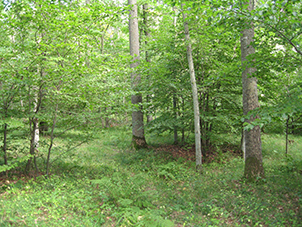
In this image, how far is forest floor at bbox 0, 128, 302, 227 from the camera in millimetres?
4625

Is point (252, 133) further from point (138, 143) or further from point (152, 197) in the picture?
point (138, 143)

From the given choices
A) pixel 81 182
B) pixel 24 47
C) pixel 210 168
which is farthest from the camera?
pixel 210 168

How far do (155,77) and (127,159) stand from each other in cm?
387

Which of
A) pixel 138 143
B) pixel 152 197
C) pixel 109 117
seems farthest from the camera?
pixel 138 143

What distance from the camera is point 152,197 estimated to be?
19.6 ft

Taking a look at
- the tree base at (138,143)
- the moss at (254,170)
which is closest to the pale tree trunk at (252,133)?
the moss at (254,170)

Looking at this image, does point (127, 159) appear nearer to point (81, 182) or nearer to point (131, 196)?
point (81, 182)

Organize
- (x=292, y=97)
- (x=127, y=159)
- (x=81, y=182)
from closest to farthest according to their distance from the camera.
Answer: (x=292, y=97), (x=81, y=182), (x=127, y=159)

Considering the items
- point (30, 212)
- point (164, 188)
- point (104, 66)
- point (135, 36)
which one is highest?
point (135, 36)

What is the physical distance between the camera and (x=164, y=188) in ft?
22.8

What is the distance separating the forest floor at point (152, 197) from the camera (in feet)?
15.2

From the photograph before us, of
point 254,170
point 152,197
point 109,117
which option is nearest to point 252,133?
point 254,170

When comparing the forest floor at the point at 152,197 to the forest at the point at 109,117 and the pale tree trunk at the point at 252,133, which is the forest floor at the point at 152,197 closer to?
the forest at the point at 109,117

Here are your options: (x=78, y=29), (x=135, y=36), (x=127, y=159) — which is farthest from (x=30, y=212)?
(x=135, y=36)
